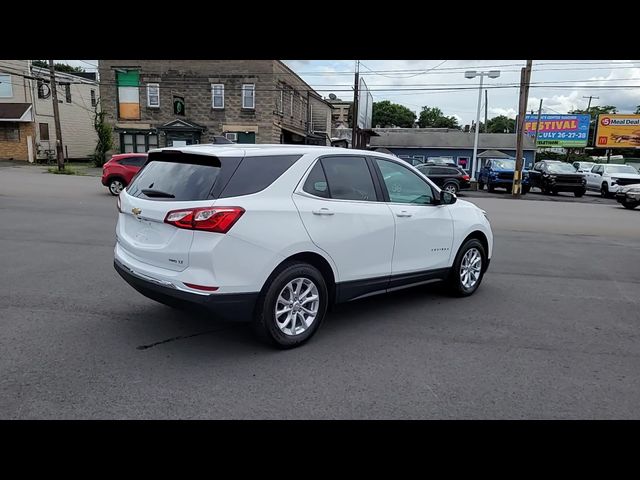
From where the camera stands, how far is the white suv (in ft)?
12.9

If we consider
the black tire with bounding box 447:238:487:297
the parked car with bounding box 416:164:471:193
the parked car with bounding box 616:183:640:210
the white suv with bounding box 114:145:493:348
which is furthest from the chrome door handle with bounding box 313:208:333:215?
the parked car with bounding box 416:164:471:193

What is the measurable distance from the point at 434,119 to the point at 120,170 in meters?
103

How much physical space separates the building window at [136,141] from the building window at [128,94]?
117 cm

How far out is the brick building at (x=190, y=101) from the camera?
3259 centimetres

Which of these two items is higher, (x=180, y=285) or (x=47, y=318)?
(x=180, y=285)

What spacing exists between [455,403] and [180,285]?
90.0 inches

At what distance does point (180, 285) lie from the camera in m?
3.96

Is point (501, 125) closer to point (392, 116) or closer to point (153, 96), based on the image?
point (392, 116)

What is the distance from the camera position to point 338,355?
4.30 meters

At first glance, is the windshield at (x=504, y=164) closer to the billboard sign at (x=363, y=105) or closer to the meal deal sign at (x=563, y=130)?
the billboard sign at (x=363, y=105)

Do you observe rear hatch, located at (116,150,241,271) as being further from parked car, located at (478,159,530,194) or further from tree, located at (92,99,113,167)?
tree, located at (92,99,113,167)
